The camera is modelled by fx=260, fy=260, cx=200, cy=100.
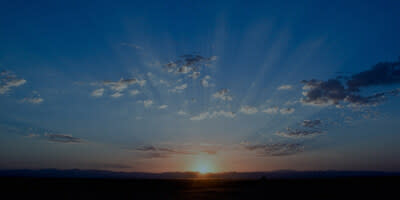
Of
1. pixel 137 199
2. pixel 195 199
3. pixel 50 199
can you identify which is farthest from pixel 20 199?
pixel 195 199

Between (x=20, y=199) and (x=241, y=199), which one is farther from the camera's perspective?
(x=241, y=199)

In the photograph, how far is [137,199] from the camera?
3131 centimetres

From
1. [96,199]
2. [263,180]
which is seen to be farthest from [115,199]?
[263,180]

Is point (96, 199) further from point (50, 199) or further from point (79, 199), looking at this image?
point (50, 199)

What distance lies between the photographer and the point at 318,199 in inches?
1180

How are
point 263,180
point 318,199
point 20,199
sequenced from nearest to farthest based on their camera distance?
1. point 20,199
2. point 318,199
3. point 263,180

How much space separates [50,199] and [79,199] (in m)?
2.99

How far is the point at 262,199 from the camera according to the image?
99.6 feet

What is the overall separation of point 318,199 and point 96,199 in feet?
84.0

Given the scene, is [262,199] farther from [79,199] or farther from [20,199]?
[20,199]

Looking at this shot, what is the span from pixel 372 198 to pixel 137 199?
1086 inches

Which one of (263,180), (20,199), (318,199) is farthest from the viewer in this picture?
(263,180)

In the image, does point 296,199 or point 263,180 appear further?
point 263,180

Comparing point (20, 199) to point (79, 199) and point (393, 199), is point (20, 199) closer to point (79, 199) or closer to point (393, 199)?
point (79, 199)
